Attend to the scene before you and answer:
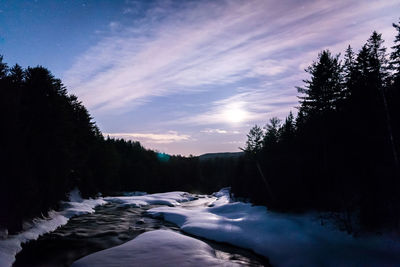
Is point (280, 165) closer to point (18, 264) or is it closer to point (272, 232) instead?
point (272, 232)

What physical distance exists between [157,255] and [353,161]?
41.7 ft

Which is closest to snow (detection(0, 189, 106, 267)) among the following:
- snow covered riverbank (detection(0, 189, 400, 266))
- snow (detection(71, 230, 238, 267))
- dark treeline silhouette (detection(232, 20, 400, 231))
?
snow covered riverbank (detection(0, 189, 400, 266))

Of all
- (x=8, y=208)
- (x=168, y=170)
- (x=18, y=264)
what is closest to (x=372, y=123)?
(x=18, y=264)

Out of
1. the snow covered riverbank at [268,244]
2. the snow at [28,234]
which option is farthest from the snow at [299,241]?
the snow at [28,234]

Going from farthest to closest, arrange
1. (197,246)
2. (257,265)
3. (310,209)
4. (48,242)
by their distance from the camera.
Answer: (310,209), (48,242), (197,246), (257,265)

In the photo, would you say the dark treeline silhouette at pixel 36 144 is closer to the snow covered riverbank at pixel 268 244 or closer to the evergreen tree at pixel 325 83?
the snow covered riverbank at pixel 268 244

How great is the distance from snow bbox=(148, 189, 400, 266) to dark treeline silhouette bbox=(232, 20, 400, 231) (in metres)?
1.06

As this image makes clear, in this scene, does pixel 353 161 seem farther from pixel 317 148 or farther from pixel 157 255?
pixel 157 255

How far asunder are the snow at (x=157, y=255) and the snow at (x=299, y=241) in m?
2.46

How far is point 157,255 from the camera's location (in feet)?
32.6

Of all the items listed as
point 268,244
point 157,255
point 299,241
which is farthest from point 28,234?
point 299,241

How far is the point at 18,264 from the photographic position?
936 cm

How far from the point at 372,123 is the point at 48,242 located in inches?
781

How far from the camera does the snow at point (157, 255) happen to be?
30.0ft
